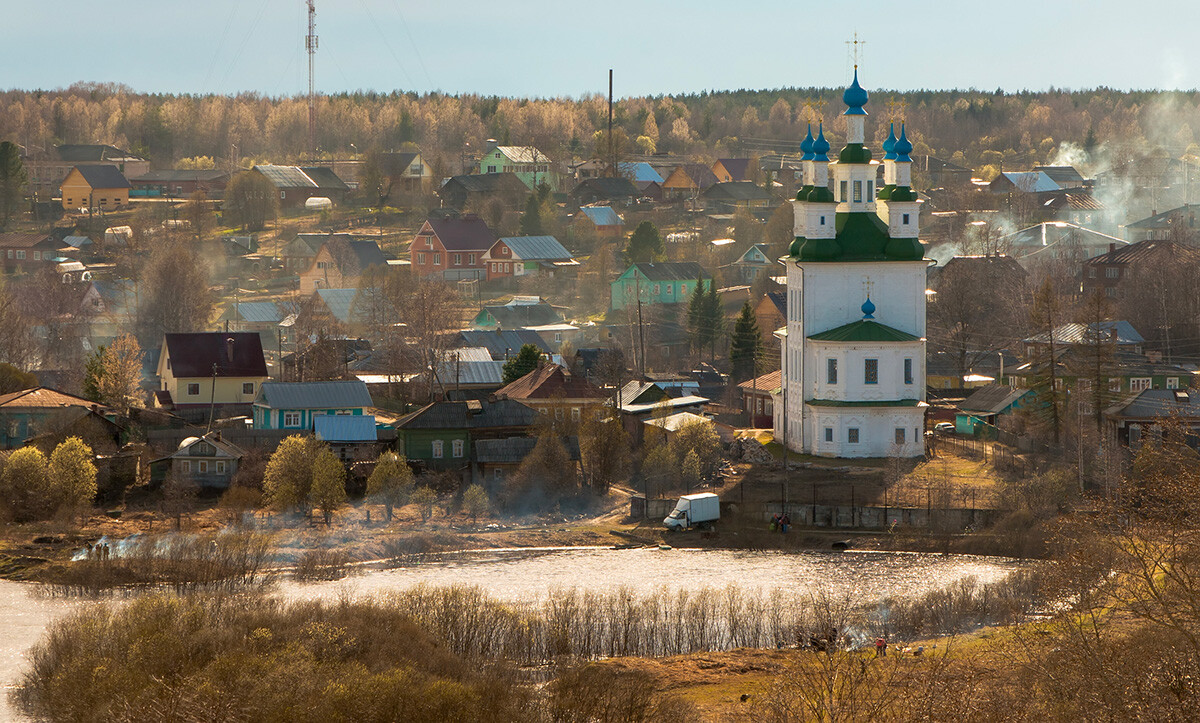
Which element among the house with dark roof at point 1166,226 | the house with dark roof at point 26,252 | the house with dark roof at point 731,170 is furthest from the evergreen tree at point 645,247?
the house with dark roof at point 731,170

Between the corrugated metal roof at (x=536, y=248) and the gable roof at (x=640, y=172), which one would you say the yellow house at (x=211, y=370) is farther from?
the gable roof at (x=640, y=172)

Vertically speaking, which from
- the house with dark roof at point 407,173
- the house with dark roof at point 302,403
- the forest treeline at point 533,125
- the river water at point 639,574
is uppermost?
the forest treeline at point 533,125

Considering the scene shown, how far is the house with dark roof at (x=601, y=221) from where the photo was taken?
248 ft

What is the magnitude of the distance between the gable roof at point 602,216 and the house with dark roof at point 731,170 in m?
15.7

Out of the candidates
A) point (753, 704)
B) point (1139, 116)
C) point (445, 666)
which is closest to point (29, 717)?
point (445, 666)

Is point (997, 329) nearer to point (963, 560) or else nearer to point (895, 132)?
point (895, 132)

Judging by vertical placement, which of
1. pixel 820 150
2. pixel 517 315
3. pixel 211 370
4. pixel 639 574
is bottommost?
pixel 639 574

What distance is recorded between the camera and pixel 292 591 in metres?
29.6

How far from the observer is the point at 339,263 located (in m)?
68.4

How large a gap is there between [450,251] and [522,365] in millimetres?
24685

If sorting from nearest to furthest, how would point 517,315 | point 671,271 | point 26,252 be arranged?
point 517,315 → point 671,271 → point 26,252

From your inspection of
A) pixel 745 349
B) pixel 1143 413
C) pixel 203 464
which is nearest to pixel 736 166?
pixel 745 349

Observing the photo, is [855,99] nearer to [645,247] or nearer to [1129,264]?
[1129,264]

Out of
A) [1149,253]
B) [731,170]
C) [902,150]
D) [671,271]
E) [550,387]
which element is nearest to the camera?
[902,150]
